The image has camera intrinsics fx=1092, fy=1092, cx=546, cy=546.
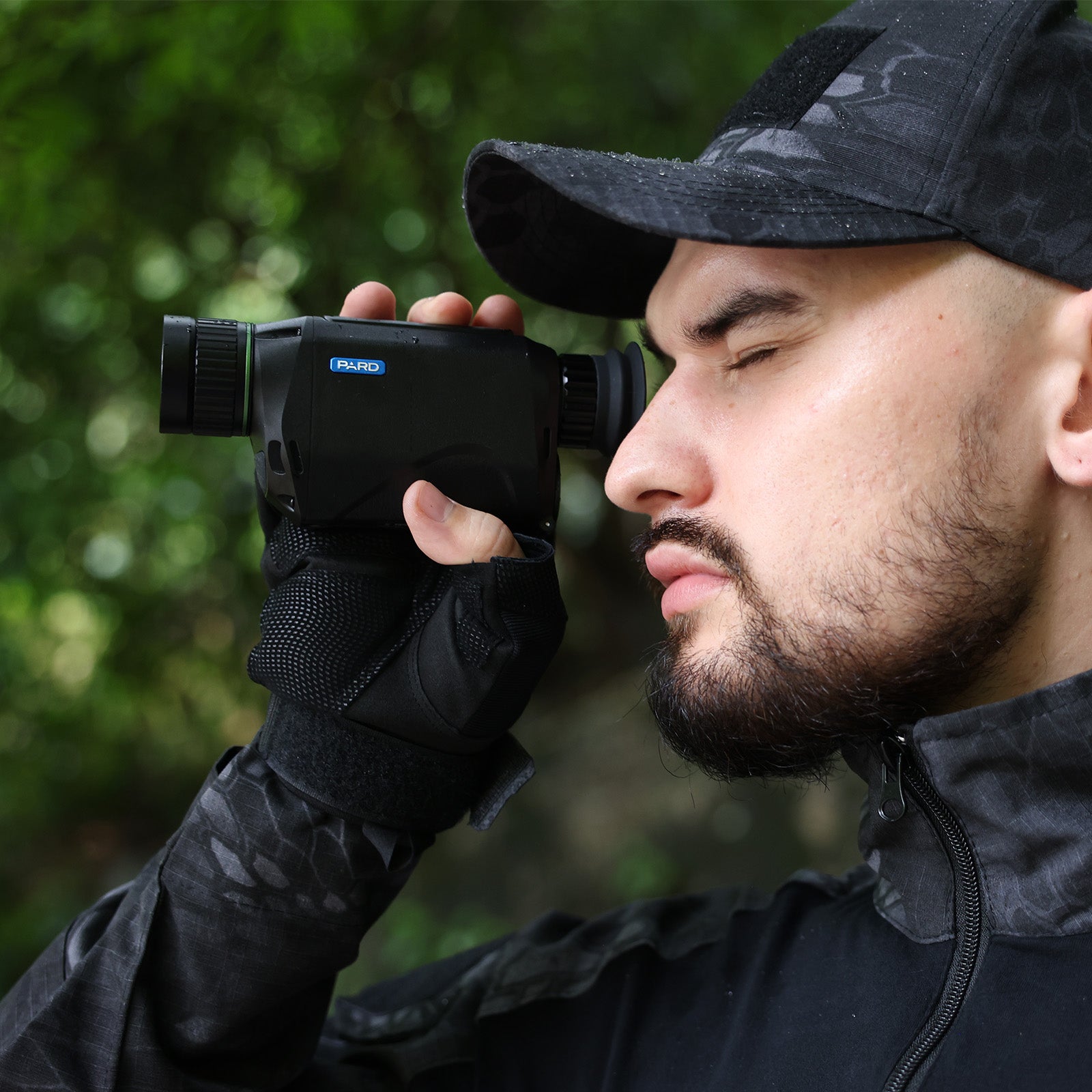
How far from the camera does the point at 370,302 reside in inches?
58.1

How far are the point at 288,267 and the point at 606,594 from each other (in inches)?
65.7

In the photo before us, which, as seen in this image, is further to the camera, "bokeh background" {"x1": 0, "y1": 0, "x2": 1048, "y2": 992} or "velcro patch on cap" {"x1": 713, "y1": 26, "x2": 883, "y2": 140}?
"bokeh background" {"x1": 0, "y1": 0, "x2": 1048, "y2": 992}

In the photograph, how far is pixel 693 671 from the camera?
1.26 meters

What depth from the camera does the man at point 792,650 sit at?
1.13 metres

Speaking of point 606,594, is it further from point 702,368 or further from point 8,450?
point 702,368

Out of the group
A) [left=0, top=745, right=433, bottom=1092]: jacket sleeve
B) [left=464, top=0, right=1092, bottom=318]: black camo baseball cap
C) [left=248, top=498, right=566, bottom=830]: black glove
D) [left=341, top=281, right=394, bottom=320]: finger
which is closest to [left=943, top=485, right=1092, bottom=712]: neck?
[left=464, top=0, right=1092, bottom=318]: black camo baseball cap

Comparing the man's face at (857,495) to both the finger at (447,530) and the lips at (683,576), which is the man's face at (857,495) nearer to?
the lips at (683,576)

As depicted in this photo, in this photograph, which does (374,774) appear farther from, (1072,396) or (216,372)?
(1072,396)

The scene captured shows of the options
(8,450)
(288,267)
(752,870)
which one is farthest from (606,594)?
(8,450)

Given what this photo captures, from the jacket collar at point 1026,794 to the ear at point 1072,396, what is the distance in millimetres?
224

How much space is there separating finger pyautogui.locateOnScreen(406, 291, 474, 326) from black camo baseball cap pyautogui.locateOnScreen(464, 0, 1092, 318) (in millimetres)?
199

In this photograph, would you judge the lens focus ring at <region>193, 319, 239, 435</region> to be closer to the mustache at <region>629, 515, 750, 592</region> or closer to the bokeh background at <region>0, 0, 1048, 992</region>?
the mustache at <region>629, 515, 750, 592</region>

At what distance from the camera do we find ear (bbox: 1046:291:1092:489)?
1.13 metres

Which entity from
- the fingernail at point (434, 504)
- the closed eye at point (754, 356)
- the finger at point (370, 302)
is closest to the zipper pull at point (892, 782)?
the closed eye at point (754, 356)
